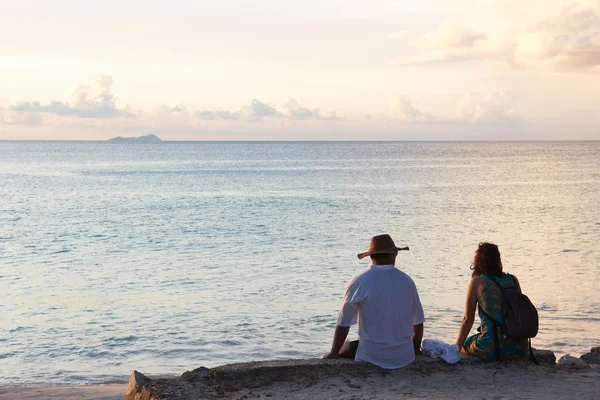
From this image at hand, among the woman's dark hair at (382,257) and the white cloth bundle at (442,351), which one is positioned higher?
the woman's dark hair at (382,257)

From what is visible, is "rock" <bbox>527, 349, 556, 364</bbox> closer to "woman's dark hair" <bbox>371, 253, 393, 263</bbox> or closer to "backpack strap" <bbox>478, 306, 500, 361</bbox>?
"backpack strap" <bbox>478, 306, 500, 361</bbox>

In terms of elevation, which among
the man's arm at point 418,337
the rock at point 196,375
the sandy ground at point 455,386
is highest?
the man's arm at point 418,337

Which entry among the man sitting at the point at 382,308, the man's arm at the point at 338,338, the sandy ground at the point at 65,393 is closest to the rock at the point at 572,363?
the man sitting at the point at 382,308

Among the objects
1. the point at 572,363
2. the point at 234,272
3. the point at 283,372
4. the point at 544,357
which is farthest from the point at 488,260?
the point at 234,272

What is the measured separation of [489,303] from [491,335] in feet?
1.36

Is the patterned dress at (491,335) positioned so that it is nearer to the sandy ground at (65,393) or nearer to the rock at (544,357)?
the rock at (544,357)

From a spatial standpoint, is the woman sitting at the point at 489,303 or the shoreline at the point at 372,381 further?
the woman sitting at the point at 489,303

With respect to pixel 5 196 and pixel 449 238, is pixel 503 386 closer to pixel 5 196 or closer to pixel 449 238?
pixel 449 238

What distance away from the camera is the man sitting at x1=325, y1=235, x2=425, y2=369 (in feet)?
20.1

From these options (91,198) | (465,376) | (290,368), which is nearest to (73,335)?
(290,368)

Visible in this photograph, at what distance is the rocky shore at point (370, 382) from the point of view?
600 centimetres

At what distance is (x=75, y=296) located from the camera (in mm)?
14859

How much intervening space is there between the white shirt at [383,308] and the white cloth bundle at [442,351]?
508 mm

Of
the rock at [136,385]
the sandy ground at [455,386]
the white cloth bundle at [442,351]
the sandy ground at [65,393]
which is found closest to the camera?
the sandy ground at [455,386]
